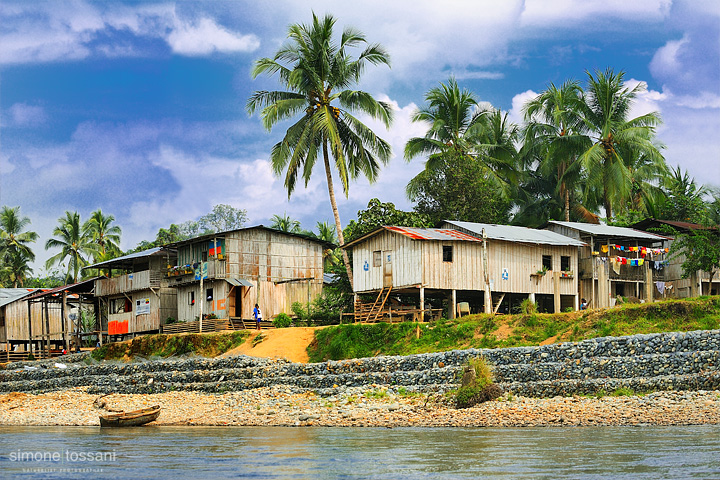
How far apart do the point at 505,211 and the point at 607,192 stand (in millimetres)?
7642

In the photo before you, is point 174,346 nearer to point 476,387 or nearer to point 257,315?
point 257,315

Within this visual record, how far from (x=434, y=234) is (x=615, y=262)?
914cm

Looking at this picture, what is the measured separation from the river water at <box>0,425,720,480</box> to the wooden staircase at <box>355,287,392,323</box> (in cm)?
1450

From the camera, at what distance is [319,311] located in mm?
38500

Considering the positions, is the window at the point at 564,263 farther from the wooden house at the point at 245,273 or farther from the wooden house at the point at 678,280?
the wooden house at the point at 245,273

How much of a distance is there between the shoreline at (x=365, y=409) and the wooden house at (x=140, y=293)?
41.9 ft

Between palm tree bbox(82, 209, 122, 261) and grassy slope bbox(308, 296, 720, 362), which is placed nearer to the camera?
grassy slope bbox(308, 296, 720, 362)

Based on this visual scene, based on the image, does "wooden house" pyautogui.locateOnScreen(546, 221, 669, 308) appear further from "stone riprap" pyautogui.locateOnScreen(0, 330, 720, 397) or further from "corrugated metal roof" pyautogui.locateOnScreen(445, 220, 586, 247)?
"stone riprap" pyautogui.locateOnScreen(0, 330, 720, 397)

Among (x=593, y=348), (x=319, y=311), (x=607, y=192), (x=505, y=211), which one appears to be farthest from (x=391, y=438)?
(x=505, y=211)

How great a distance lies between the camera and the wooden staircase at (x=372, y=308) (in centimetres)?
3497

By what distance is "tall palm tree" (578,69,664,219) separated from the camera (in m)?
44.4

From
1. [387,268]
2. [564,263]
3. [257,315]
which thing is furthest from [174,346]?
[564,263]

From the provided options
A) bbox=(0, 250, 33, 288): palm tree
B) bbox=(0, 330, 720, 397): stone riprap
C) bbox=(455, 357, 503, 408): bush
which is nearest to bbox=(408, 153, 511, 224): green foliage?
bbox=(0, 330, 720, 397): stone riprap

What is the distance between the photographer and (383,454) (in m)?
15.2
